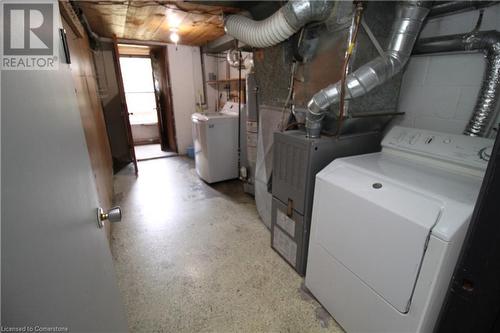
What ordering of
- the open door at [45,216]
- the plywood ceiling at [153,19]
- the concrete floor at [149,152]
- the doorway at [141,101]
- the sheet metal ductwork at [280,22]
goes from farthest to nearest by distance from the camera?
the doorway at [141,101], the concrete floor at [149,152], the plywood ceiling at [153,19], the sheet metal ductwork at [280,22], the open door at [45,216]

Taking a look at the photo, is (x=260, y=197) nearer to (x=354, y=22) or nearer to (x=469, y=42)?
(x=354, y=22)

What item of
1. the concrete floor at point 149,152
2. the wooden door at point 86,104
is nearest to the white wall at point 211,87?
the concrete floor at point 149,152

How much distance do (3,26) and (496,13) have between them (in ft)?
6.50

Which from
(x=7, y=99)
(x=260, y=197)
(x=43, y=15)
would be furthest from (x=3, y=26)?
(x=260, y=197)

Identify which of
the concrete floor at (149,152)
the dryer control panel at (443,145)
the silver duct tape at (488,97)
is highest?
the silver duct tape at (488,97)

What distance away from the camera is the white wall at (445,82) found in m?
1.29

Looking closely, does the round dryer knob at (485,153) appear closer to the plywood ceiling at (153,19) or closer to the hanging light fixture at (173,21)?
the plywood ceiling at (153,19)

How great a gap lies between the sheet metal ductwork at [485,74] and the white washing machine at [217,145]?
244cm

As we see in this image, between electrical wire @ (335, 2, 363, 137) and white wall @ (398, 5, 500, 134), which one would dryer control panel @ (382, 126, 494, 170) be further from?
electrical wire @ (335, 2, 363, 137)

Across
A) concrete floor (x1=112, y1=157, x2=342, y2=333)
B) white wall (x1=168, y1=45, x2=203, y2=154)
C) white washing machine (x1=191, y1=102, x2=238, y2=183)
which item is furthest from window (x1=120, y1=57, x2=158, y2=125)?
concrete floor (x1=112, y1=157, x2=342, y2=333)

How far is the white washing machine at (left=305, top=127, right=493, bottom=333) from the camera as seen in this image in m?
0.86

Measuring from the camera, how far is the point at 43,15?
2.08 ft

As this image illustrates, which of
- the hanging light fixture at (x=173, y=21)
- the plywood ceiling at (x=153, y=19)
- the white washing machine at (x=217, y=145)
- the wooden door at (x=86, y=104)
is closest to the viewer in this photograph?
the wooden door at (x=86, y=104)

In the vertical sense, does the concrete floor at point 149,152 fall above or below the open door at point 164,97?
below
